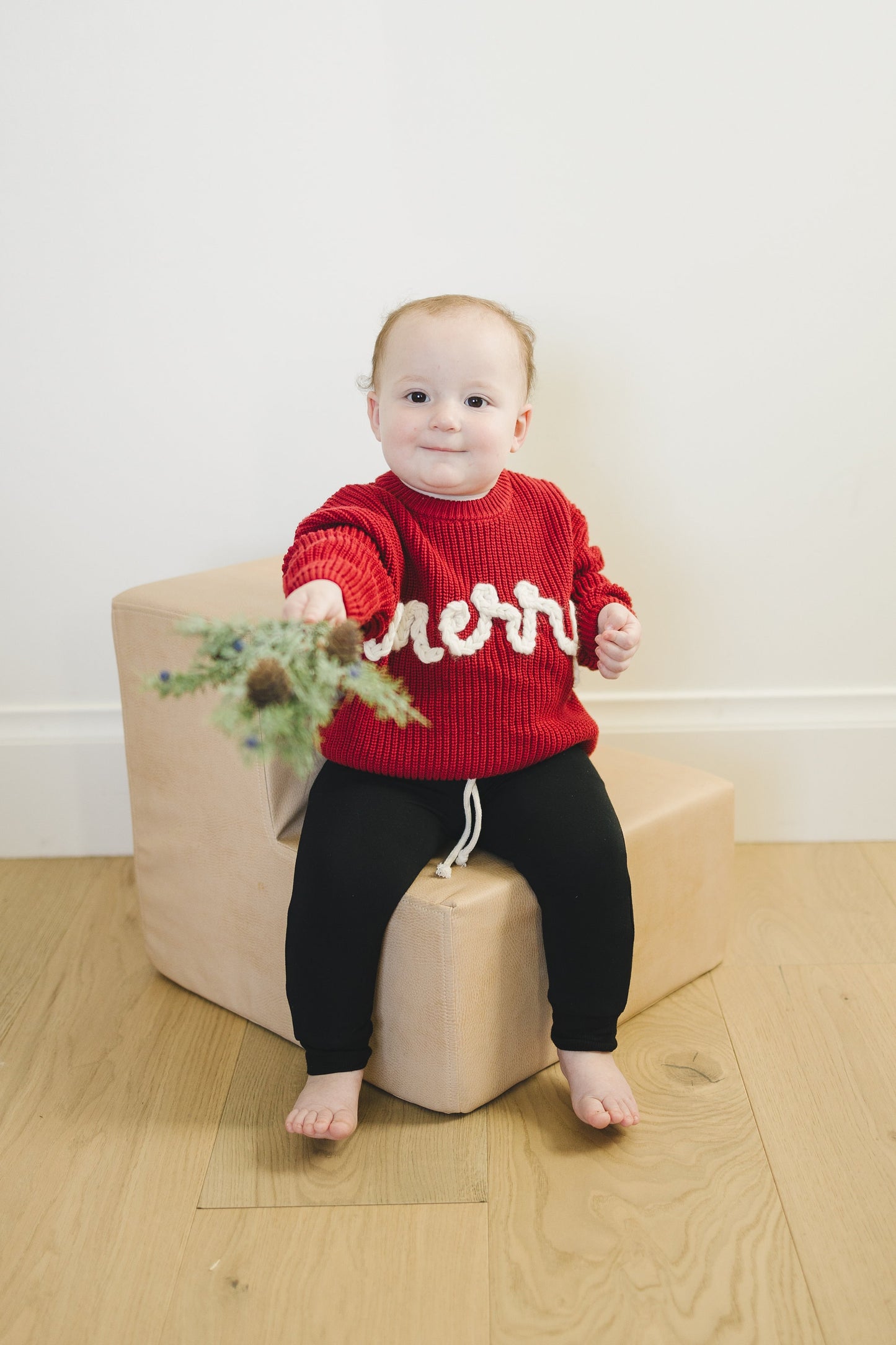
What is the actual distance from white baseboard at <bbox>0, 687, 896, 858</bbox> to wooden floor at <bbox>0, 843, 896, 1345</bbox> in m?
0.33

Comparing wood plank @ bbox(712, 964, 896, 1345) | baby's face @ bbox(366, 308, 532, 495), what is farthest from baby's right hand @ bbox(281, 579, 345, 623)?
wood plank @ bbox(712, 964, 896, 1345)

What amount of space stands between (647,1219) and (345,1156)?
273mm

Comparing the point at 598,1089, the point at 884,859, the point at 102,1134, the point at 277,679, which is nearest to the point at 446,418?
the point at 277,679

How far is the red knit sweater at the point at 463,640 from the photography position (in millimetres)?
1061

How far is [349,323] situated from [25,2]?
532mm

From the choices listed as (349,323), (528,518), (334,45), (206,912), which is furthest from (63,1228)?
(334,45)

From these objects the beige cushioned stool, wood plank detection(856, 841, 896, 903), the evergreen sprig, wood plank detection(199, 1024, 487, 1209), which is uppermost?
the evergreen sprig

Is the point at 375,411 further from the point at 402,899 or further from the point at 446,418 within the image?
the point at 402,899

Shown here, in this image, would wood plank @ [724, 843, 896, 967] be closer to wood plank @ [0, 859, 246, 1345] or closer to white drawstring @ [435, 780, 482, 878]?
white drawstring @ [435, 780, 482, 878]

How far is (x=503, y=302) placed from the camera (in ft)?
4.75

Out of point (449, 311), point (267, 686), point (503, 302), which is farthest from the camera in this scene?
point (503, 302)

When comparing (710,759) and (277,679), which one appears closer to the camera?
(277,679)

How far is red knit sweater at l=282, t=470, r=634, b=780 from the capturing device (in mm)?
1061

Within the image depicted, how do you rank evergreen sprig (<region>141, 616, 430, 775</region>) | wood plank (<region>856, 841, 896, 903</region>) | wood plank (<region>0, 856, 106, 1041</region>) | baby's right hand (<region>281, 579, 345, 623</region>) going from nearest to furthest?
evergreen sprig (<region>141, 616, 430, 775</region>), baby's right hand (<region>281, 579, 345, 623</region>), wood plank (<region>0, 856, 106, 1041</region>), wood plank (<region>856, 841, 896, 903</region>)
